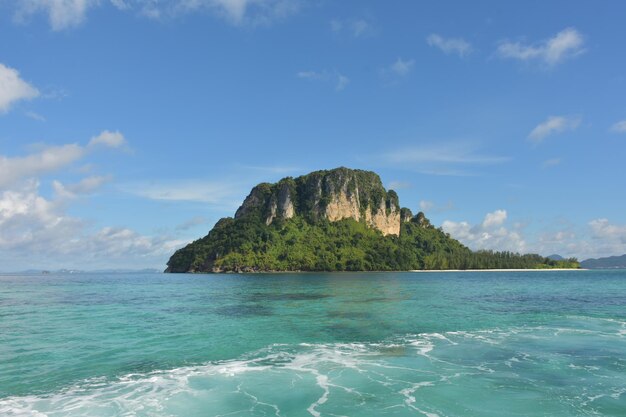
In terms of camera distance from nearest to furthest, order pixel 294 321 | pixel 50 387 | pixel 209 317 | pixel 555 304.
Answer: pixel 50 387
pixel 294 321
pixel 209 317
pixel 555 304

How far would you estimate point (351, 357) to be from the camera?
2592 cm

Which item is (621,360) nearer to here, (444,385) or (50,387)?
(444,385)

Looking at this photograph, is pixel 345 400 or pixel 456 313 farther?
pixel 456 313

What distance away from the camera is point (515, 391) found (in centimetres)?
1920

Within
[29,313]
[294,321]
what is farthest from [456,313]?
[29,313]

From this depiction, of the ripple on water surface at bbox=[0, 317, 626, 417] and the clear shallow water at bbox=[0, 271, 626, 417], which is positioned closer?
the ripple on water surface at bbox=[0, 317, 626, 417]

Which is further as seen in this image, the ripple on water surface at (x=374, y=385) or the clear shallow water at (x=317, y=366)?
the clear shallow water at (x=317, y=366)

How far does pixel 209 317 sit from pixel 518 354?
3181 cm

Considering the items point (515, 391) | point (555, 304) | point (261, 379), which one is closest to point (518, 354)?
point (515, 391)

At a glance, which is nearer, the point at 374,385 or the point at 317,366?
the point at 374,385

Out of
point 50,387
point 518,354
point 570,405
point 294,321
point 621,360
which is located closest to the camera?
point 570,405

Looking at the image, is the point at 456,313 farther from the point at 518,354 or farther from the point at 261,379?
the point at 261,379

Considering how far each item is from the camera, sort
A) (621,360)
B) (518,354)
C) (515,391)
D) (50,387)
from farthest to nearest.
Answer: (518,354)
(621,360)
(50,387)
(515,391)

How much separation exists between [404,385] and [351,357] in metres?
6.04
